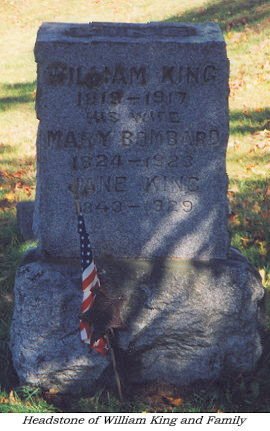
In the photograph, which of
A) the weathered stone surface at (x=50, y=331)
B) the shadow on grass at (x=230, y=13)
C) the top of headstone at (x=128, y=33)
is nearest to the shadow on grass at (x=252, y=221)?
the weathered stone surface at (x=50, y=331)

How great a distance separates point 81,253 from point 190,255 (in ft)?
2.29

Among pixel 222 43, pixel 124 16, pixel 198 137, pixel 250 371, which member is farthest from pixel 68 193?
pixel 124 16

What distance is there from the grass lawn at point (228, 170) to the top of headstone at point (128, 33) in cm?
181

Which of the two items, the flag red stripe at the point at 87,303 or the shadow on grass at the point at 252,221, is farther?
the shadow on grass at the point at 252,221

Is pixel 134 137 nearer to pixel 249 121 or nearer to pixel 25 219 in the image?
pixel 25 219

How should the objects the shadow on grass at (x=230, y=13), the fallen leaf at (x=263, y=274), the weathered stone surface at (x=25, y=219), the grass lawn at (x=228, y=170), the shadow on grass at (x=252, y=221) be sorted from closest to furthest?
the grass lawn at (x=228, y=170)
the fallen leaf at (x=263, y=274)
the shadow on grass at (x=252, y=221)
the weathered stone surface at (x=25, y=219)
the shadow on grass at (x=230, y=13)

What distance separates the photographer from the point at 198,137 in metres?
3.79

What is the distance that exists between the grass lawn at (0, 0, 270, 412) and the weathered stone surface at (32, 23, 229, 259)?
782mm

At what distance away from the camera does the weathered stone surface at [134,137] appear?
12.0 ft

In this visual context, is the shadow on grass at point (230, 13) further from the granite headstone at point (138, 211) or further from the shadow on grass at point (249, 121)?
the granite headstone at point (138, 211)

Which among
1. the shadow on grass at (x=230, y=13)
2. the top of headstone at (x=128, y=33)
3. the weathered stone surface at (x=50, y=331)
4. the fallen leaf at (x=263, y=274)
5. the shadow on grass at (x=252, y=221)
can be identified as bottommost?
the shadow on grass at (x=230, y=13)

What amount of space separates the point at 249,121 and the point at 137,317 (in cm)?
486

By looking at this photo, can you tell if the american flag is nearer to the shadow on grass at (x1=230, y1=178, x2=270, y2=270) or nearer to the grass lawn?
the grass lawn

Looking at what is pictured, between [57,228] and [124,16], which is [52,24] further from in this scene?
[124,16]
